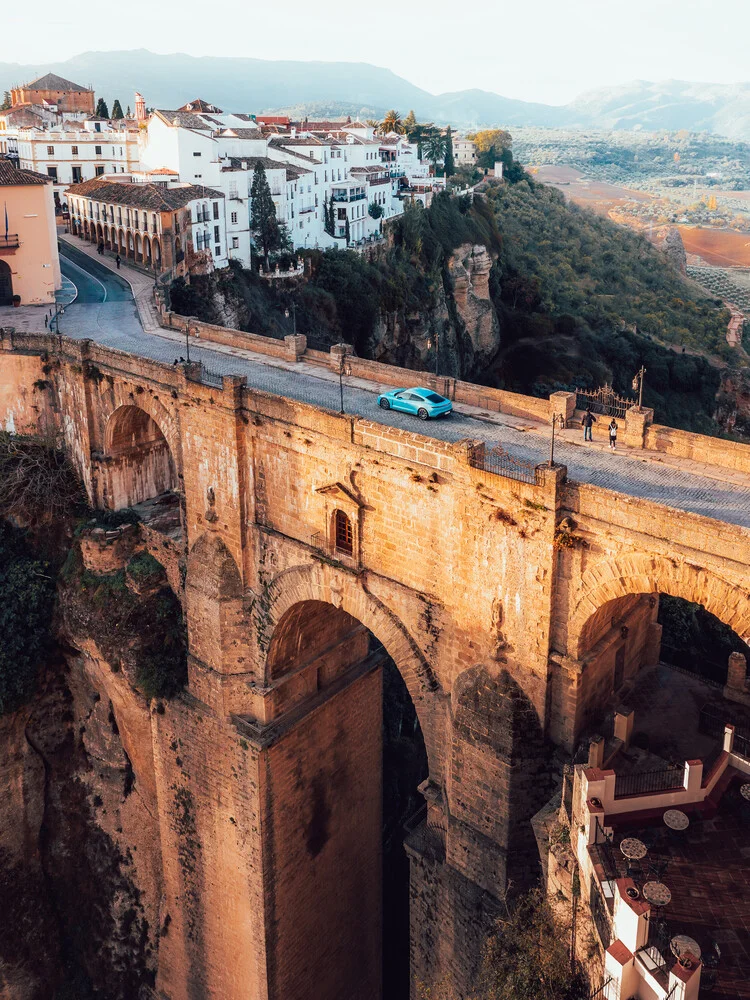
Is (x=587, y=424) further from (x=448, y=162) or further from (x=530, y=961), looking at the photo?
(x=448, y=162)

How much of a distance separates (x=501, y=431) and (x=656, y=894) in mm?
10535

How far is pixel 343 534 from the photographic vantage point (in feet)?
66.6

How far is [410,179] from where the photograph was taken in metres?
89.3

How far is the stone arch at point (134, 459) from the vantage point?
27797 millimetres

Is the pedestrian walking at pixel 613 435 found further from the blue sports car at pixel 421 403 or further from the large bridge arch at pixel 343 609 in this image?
the large bridge arch at pixel 343 609

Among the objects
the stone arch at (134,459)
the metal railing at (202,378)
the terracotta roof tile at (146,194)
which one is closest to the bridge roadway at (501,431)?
the metal railing at (202,378)

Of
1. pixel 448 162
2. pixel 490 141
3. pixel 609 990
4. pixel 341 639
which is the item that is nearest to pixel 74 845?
pixel 341 639

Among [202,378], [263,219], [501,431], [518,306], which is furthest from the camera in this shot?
[518,306]

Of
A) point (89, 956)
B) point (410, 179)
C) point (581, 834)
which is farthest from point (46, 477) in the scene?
point (410, 179)

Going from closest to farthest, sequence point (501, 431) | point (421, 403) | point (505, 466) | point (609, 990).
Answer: point (609, 990) < point (505, 466) < point (501, 431) < point (421, 403)

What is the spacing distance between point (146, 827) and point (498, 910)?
13481mm

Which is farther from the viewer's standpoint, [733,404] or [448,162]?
[448,162]

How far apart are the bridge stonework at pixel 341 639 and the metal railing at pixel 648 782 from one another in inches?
85.6

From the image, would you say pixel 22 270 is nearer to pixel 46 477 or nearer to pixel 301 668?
pixel 46 477
